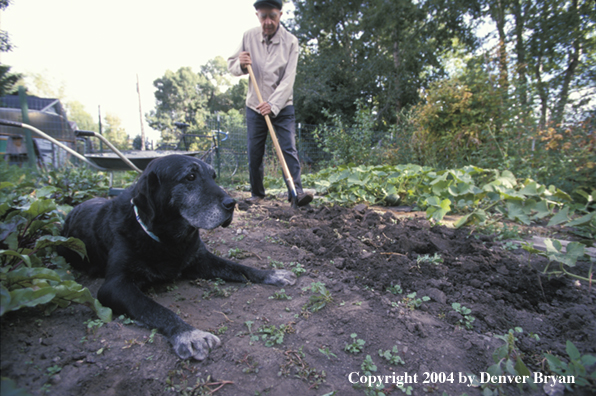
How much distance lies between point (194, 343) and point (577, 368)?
1.64 metres

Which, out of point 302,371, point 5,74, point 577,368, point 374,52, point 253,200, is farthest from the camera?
point 374,52

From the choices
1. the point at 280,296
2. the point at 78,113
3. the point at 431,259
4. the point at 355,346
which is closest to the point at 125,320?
the point at 280,296

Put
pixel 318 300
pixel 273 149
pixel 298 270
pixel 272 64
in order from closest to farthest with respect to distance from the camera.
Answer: pixel 318 300 → pixel 298 270 → pixel 272 64 → pixel 273 149

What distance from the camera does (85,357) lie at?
1.32 metres

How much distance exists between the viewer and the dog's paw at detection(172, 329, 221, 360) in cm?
143

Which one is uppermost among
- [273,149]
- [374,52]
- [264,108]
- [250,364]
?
[374,52]

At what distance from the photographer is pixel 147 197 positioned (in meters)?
1.93

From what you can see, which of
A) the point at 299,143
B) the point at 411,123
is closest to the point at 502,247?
the point at 411,123

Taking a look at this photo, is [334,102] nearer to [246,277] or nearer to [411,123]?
[411,123]

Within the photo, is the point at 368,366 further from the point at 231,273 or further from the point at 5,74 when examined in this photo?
the point at 5,74

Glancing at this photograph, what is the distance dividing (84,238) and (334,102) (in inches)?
692

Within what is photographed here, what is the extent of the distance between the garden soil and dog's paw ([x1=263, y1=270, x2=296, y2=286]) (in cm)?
6

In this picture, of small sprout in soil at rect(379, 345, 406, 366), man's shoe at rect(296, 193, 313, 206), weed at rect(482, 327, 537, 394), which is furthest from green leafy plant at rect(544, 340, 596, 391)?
man's shoe at rect(296, 193, 313, 206)

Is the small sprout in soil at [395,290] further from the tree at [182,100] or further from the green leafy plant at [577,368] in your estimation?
the tree at [182,100]
